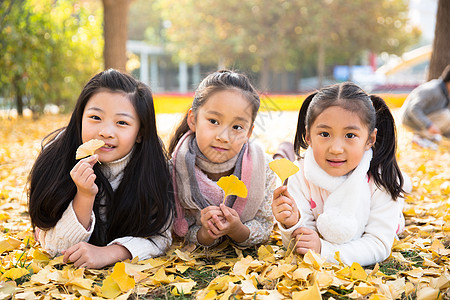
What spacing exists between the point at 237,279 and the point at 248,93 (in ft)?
2.72

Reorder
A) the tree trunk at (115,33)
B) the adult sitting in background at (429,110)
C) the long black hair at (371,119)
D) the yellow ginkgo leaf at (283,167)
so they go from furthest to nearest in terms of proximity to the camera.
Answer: the tree trunk at (115,33) → the adult sitting in background at (429,110) → the long black hair at (371,119) → the yellow ginkgo leaf at (283,167)

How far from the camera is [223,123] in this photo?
78.1 inches

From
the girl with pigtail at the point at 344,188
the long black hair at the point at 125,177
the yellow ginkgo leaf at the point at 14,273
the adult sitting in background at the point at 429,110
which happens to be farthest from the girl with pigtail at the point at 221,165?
the adult sitting in background at the point at 429,110

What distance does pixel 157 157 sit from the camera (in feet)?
6.95

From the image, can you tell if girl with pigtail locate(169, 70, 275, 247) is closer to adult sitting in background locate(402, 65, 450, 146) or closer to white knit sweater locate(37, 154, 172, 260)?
white knit sweater locate(37, 154, 172, 260)

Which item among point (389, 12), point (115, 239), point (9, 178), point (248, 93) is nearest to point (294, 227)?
point (248, 93)

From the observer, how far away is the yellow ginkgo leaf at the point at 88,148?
177cm

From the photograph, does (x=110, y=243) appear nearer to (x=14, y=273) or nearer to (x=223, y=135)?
(x=14, y=273)

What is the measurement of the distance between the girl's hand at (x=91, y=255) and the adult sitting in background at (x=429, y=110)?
14.4 feet

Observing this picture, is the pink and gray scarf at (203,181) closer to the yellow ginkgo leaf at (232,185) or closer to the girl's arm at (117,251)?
the girl's arm at (117,251)

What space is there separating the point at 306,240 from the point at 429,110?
14.2 feet

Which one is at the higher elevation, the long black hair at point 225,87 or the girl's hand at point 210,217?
the long black hair at point 225,87

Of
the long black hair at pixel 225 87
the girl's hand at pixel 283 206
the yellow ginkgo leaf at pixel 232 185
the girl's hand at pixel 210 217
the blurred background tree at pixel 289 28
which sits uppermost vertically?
the blurred background tree at pixel 289 28

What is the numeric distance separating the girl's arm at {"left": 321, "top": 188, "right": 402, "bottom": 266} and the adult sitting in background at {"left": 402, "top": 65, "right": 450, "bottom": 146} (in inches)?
143
